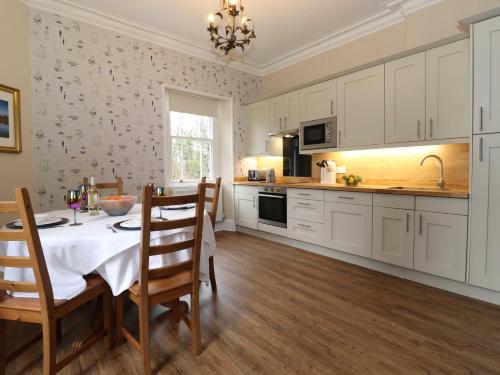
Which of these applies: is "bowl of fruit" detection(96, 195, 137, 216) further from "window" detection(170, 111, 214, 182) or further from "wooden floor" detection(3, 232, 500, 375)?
"window" detection(170, 111, 214, 182)

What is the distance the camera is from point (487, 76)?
6.89ft

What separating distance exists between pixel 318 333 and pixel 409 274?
4.58 ft

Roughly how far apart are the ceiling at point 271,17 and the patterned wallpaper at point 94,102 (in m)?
0.21

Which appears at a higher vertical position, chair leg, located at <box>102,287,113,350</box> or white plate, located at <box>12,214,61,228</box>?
white plate, located at <box>12,214,61,228</box>

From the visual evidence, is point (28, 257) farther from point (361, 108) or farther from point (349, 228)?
point (361, 108)

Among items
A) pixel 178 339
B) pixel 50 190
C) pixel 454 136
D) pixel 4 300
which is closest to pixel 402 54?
pixel 454 136

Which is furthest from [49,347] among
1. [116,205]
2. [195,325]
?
[116,205]

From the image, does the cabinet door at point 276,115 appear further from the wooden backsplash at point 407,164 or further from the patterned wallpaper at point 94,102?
the patterned wallpaper at point 94,102

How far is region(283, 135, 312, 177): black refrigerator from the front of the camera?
422 cm

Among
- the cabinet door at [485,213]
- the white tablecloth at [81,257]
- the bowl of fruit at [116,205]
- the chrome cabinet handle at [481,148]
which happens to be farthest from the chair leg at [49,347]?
the chrome cabinet handle at [481,148]

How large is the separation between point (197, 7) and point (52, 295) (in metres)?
3.22

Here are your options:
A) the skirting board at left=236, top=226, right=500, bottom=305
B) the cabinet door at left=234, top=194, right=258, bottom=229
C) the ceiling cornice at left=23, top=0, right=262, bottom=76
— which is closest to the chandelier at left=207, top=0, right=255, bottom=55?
the ceiling cornice at left=23, top=0, right=262, bottom=76

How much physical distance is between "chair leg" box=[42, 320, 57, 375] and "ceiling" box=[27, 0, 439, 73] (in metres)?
3.26

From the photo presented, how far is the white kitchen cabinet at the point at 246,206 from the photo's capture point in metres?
4.30
